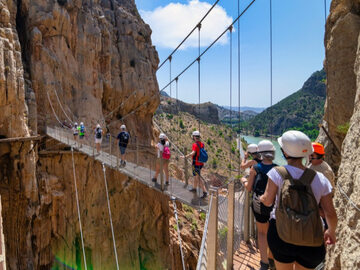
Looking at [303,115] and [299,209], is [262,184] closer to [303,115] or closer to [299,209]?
[299,209]

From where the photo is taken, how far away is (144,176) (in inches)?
233

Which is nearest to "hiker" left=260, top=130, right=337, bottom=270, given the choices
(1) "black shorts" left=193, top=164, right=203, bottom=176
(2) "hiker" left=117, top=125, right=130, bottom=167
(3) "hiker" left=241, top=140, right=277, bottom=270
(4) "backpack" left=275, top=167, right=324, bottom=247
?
(4) "backpack" left=275, top=167, right=324, bottom=247

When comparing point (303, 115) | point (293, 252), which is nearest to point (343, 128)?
point (293, 252)

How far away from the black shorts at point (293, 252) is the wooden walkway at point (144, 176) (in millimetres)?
2595

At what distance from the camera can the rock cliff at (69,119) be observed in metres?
7.43

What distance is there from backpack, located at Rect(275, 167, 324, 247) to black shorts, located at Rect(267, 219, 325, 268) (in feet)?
0.28

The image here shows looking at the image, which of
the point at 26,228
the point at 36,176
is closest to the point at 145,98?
the point at 36,176

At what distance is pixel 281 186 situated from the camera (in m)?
1.44

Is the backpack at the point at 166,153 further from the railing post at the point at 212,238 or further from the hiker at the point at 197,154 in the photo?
the railing post at the point at 212,238

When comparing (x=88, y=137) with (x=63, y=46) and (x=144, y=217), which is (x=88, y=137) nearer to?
(x=63, y=46)

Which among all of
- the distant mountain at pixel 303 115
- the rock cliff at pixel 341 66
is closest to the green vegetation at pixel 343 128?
the rock cliff at pixel 341 66

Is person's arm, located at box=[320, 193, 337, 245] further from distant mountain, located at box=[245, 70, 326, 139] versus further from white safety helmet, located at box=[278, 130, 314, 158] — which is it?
distant mountain, located at box=[245, 70, 326, 139]

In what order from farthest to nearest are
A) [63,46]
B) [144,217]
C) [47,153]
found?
[144,217]
[63,46]
[47,153]

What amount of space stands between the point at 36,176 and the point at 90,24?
7.48m
